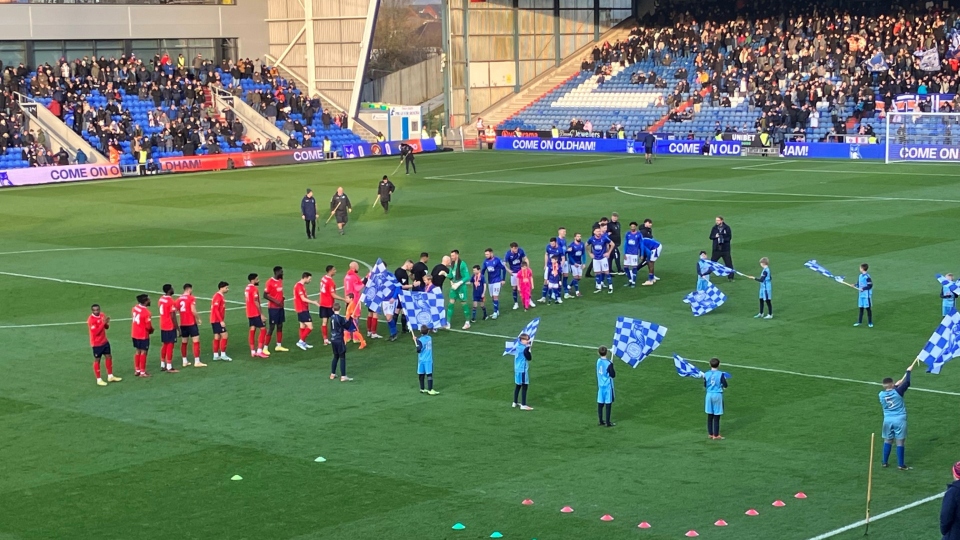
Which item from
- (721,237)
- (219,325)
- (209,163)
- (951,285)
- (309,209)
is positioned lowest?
(219,325)

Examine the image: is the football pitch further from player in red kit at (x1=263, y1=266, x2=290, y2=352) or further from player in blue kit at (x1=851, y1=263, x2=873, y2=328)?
player in red kit at (x1=263, y1=266, x2=290, y2=352)

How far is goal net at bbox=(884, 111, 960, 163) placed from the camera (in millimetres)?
61562

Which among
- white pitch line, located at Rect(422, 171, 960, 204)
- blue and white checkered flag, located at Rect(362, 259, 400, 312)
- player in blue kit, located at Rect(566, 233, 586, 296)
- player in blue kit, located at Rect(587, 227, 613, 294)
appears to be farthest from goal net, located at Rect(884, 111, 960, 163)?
blue and white checkered flag, located at Rect(362, 259, 400, 312)

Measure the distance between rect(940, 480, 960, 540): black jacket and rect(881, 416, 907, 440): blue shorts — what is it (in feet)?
16.3

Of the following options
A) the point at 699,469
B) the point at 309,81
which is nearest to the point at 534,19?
the point at 309,81

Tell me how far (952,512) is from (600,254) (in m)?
19.4

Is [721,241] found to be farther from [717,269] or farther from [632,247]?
[717,269]

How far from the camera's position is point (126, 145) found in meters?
A: 68.1

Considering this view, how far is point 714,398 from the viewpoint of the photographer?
19891mm

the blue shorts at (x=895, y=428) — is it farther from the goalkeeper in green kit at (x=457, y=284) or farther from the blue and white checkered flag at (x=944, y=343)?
the goalkeeper in green kit at (x=457, y=284)

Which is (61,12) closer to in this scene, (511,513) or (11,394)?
(11,394)

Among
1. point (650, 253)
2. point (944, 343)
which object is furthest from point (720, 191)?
point (944, 343)

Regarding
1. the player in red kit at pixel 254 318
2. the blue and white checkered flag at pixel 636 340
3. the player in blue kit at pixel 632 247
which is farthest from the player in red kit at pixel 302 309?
the player in blue kit at pixel 632 247

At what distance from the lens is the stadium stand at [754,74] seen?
7062 cm
